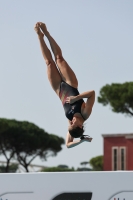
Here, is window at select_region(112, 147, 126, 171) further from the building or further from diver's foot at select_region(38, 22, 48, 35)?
diver's foot at select_region(38, 22, 48, 35)

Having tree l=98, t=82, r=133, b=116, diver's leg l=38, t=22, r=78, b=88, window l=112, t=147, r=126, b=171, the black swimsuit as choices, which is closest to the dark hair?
the black swimsuit

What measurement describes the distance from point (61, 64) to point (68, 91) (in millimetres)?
471

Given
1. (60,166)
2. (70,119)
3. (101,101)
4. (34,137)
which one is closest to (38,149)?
(34,137)

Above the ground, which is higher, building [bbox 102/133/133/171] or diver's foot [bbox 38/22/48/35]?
building [bbox 102/133/133/171]

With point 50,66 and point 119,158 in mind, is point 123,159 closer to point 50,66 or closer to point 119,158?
point 119,158

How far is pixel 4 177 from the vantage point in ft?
19.4

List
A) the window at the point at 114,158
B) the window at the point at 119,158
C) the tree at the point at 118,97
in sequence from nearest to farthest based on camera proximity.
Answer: the tree at the point at 118,97
the window at the point at 119,158
the window at the point at 114,158

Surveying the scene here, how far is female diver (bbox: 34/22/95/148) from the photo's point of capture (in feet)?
24.5

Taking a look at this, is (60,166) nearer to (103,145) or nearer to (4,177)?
(103,145)

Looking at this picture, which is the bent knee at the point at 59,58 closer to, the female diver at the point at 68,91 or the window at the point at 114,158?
the female diver at the point at 68,91

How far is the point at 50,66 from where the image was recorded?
8133mm

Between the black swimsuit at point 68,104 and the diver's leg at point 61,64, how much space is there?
0.26ft

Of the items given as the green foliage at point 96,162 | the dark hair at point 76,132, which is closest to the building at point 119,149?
the green foliage at point 96,162

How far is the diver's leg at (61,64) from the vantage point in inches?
309
